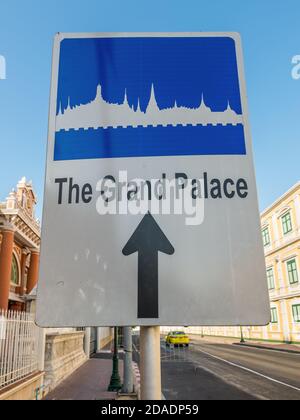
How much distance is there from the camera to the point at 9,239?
608 inches

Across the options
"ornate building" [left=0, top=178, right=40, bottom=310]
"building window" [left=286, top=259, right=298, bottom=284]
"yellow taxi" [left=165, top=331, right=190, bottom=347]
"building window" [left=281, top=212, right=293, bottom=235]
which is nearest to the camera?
"ornate building" [left=0, top=178, right=40, bottom=310]

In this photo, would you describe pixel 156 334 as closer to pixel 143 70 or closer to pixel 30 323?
pixel 143 70

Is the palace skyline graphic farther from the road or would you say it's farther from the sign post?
the road

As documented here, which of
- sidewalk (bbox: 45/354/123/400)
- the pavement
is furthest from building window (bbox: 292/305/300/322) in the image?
sidewalk (bbox: 45/354/123/400)

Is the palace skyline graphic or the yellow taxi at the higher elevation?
the palace skyline graphic

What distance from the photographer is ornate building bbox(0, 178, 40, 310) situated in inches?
597

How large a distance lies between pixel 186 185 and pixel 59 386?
35.8ft

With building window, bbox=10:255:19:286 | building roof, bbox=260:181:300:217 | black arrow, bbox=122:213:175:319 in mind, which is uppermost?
building roof, bbox=260:181:300:217

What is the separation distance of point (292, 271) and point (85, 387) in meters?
21.0

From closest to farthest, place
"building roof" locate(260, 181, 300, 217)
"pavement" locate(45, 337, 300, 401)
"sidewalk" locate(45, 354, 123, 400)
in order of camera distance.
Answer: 1. "sidewalk" locate(45, 354, 123, 400)
2. "pavement" locate(45, 337, 300, 401)
3. "building roof" locate(260, 181, 300, 217)

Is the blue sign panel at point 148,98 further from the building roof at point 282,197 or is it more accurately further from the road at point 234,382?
the building roof at point 282,197

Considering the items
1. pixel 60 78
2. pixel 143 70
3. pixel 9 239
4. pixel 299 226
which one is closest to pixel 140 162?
pixel 143 70

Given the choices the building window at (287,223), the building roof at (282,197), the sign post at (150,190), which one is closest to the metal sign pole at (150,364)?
the sign post at (150,190)

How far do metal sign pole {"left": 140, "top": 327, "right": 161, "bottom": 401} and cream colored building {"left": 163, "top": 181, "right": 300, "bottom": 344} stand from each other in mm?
26165
